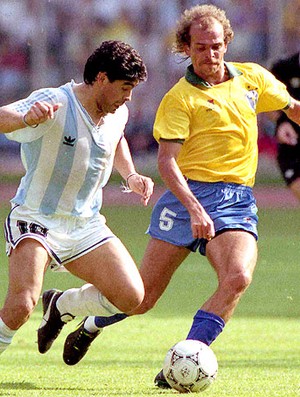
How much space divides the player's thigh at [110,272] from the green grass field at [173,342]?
1.79 feet

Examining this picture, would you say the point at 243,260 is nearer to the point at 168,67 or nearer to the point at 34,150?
the point at 34,150

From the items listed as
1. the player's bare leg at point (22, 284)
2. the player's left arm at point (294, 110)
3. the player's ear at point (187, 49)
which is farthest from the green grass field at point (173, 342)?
the player's ear at point (187, 49)

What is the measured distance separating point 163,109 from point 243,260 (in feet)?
3.42

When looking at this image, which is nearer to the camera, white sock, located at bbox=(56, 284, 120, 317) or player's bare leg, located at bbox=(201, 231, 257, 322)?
player's bare leg, located at bbox=(201, 231, 257, 322)

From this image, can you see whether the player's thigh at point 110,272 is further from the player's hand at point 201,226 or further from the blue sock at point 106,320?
the blue sock at point 106,320

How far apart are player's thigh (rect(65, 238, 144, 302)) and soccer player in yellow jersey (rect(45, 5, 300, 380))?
1.50 ft

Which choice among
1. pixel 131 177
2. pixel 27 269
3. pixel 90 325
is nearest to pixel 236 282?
pixel 131 177

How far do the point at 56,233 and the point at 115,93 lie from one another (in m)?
0.85

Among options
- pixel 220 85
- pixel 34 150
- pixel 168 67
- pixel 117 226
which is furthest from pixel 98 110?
pixel 168 67

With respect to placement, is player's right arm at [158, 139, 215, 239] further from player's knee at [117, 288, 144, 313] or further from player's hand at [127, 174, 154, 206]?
player's knee at [117, 288, 144, 313]

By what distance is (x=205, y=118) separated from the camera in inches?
304

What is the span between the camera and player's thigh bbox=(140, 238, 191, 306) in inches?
305

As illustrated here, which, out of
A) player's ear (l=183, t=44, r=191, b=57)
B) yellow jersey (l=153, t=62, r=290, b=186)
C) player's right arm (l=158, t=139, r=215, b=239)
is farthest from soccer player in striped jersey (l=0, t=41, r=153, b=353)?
player's ear (l=183, t=44, r=191, b=57)

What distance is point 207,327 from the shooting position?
23.9ft
